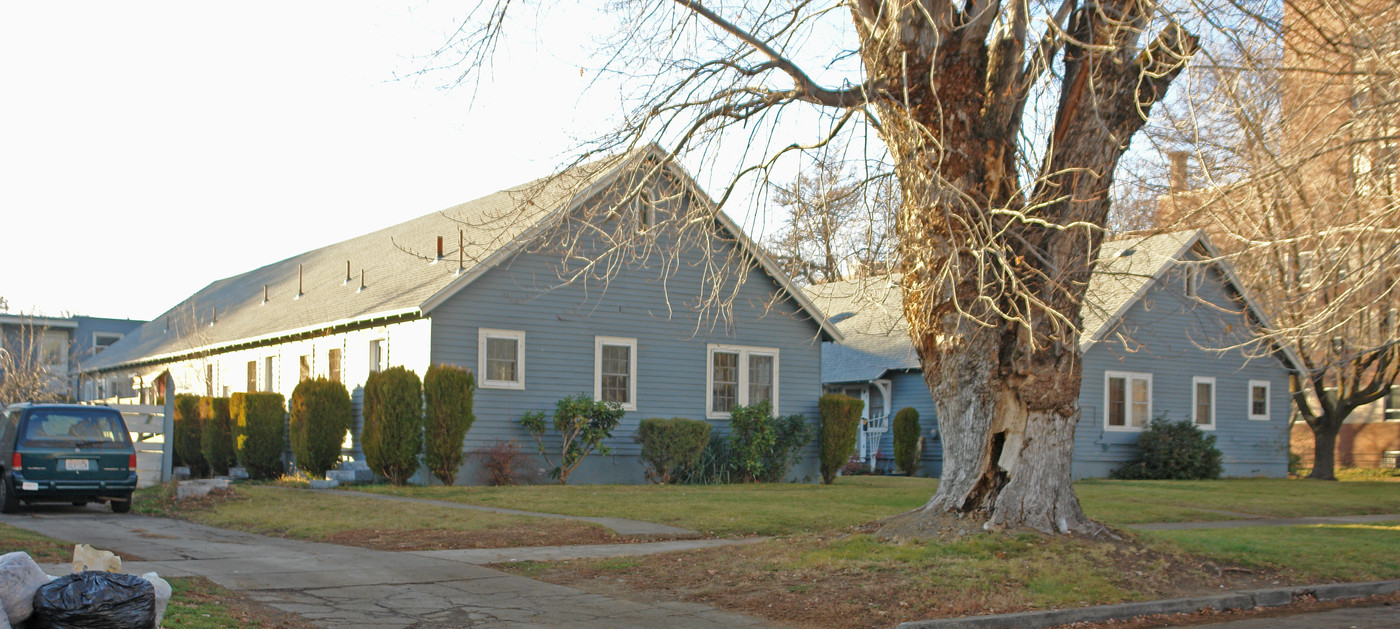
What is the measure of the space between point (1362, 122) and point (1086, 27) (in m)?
3.38

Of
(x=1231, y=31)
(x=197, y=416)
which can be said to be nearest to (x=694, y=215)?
(x=1231, y=31)

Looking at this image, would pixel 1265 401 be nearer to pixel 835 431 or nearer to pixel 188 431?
pixel 835 431

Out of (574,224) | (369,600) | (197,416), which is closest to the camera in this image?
(369,600)

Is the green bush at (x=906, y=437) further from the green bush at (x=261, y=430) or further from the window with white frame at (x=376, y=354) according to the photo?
the green bush at (x=261, y=430)

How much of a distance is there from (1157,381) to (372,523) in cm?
2272

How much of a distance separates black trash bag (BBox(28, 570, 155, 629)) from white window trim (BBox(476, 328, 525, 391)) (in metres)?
16.1

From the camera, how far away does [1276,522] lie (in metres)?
18.2

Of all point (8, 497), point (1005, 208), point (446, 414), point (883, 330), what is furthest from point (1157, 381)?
point (8, 497)

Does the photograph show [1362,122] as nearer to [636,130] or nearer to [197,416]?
[636,130]

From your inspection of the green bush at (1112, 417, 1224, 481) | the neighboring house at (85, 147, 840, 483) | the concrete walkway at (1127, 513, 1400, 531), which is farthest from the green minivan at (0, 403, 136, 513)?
the green bush at (1112, 417, 1224, 481)

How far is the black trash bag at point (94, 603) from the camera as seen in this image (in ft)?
19.8

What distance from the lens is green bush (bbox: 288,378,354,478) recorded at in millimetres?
23188

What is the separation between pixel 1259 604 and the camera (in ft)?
33.1

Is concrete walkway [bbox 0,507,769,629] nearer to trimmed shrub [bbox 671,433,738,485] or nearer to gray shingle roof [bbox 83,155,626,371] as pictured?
gray shingle roof [bbox 83,155,626,371]
